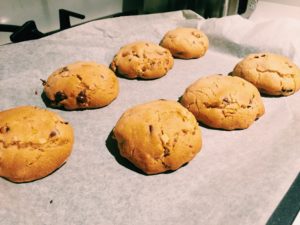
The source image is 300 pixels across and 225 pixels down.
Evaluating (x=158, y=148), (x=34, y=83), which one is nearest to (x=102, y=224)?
(x=158, y=148)

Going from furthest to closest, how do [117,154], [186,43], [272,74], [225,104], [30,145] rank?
→ [186,43]
[272,74]
[225,104]
[117,154]
[30,145]

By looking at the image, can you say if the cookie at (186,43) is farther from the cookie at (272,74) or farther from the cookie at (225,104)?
the cookie at (225,104)

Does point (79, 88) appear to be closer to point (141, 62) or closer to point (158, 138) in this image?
point (141, 62)

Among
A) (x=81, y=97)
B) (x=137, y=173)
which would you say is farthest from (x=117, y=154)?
(x=81, y=97)

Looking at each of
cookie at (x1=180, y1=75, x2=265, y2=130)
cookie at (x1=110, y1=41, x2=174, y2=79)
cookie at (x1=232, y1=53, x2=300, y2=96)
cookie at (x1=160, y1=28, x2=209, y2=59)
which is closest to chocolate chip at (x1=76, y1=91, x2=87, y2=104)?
cookie at (x1=110, y1=41, x2=174, y2=79)

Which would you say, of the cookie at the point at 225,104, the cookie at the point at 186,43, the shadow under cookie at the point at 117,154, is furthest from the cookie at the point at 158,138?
the cookie at the point at 186,43

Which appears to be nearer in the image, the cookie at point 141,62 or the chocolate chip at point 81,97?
the chocolate chip at point 81,97

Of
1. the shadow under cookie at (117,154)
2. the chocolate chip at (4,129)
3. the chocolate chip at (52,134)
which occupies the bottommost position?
the shadow under cookie at (117,154)

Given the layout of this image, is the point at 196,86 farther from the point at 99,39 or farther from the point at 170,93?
the point at 99,39

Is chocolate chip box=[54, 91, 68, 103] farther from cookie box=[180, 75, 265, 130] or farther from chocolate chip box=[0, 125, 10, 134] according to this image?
cookie box=[180, 75, 265, 130]
